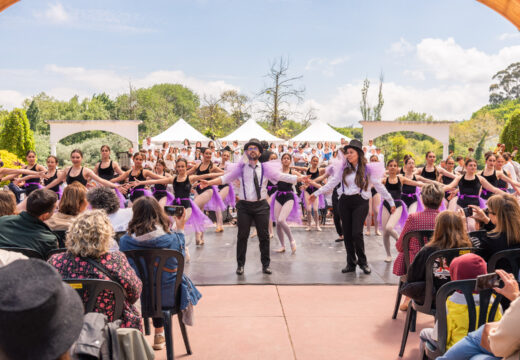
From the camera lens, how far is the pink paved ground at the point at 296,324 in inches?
153

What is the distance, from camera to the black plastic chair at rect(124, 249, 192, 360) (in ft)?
11.6

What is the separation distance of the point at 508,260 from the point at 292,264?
12.7 feet

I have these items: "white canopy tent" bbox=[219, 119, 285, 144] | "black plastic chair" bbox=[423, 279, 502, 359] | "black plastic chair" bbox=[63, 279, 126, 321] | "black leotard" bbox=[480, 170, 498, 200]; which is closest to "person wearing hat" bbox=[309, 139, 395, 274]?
"black leotard" bbox=[480, 170, 498, 200]

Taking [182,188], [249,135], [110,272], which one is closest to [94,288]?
[110,272]

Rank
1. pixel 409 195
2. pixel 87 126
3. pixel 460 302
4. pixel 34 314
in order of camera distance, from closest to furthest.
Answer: pixel 34 314 → pixel 460 302 → pixel 409 195 → pixel 87 126

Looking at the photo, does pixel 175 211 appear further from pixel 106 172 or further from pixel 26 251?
pixel 106 172

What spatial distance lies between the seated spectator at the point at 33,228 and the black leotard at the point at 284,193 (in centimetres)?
A: 514

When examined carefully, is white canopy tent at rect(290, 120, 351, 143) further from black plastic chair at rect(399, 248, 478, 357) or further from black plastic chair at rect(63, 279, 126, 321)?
black plastic chair at rect(63, 279, 126, 321)

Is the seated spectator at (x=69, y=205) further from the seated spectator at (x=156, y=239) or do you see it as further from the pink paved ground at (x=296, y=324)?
the pink paved ground at (x=296, y=324)

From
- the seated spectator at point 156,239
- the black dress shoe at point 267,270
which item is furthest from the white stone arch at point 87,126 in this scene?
the seated spectator at point 156,239

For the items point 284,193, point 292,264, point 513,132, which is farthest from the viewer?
point 513,132

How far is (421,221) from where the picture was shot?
4.58 meters

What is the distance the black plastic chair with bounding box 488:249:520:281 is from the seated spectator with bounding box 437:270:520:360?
1234mm

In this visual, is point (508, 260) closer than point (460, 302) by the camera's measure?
No
